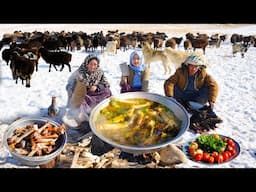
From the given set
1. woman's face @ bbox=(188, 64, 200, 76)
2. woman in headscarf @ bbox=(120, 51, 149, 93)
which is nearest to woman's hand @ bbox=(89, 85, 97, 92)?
woman in headscarf @ bbox=(120, 51, 149, 93)

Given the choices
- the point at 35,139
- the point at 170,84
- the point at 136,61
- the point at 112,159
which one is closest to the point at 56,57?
the point at 136,61

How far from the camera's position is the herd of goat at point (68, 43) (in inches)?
268

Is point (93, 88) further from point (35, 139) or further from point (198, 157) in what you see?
point (198, 157)

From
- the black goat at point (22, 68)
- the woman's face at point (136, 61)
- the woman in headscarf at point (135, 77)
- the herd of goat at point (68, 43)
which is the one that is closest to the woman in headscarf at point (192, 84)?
the woman in headscarf at point (135, 77)

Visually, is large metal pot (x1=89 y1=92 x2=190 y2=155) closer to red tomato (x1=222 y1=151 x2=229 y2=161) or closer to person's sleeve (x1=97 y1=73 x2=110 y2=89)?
person's sleeve (x1=97 y1=73 x2=110 y2=89)

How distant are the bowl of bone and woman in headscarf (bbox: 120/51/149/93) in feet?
2.70

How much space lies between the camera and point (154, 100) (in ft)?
21.2

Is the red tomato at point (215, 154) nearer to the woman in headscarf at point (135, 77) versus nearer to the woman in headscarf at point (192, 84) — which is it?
the woman in headscarf at point (192, 84)

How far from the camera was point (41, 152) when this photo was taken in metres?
6.01

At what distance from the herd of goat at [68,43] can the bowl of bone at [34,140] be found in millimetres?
618

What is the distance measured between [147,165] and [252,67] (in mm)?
2037

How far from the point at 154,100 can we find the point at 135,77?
333 mm

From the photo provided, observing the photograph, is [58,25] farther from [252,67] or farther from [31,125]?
[252,67]

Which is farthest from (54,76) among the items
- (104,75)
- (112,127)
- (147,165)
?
(147,165)
